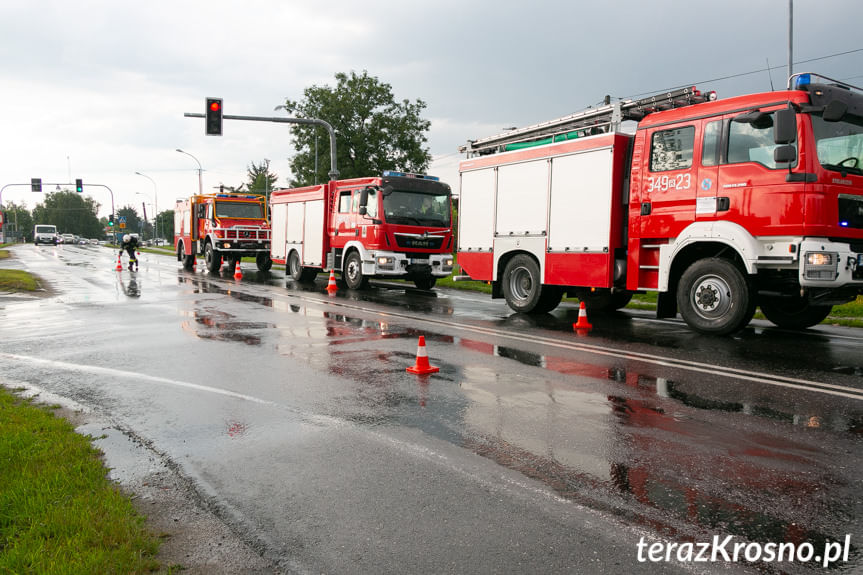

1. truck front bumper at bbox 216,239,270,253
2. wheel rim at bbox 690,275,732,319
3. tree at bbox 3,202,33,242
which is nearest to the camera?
wheel rim at bbox 690,275,732,319

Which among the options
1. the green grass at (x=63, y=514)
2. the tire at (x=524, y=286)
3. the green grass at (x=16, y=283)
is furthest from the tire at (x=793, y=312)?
the green grass at (x=16, y=283)

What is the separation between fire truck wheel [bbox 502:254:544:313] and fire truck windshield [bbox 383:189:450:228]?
16.6 ft

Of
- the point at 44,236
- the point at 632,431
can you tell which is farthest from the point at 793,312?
the point at 44,236

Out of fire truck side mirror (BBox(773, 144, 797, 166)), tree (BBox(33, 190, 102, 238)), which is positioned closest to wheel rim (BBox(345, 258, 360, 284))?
fire truck side mirror (BBox(773, 144, 797, 166))

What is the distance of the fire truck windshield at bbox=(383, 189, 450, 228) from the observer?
17.3 m

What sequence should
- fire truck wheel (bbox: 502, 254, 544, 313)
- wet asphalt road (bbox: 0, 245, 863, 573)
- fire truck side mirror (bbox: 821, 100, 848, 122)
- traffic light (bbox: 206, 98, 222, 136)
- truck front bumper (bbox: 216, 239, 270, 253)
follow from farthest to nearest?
truck front bumper (bbox: 216, 239, 270, 253) < traffic light (bbox: 206, 98, 222, 136) < fire truck wheel (bbox: 502, 254, 544, 313) < fire truck side mirror (bbox: 821, 100, 848, 122) < wet asphalt road (bbox: 0, 245, 863, 573)

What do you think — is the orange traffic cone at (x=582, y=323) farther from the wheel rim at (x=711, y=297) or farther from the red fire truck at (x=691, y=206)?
the wheel rim at (x=711, y=297)

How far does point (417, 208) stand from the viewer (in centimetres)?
1769

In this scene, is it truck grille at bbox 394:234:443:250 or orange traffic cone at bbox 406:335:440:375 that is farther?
truck grille at bbox 394:234:443:250

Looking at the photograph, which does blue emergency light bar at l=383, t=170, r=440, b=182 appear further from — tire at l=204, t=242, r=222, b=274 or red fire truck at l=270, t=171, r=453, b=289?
tire at l=204, t=242, r=222, b=274

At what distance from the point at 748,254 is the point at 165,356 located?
767 cm

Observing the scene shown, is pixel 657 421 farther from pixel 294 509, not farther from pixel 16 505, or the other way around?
pixel 16 505

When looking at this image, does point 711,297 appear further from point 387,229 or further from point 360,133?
point 360,133

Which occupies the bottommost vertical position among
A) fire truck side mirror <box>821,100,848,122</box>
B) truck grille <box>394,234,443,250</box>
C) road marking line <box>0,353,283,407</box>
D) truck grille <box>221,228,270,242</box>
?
road marking line <box>0,353,283,407</box>
